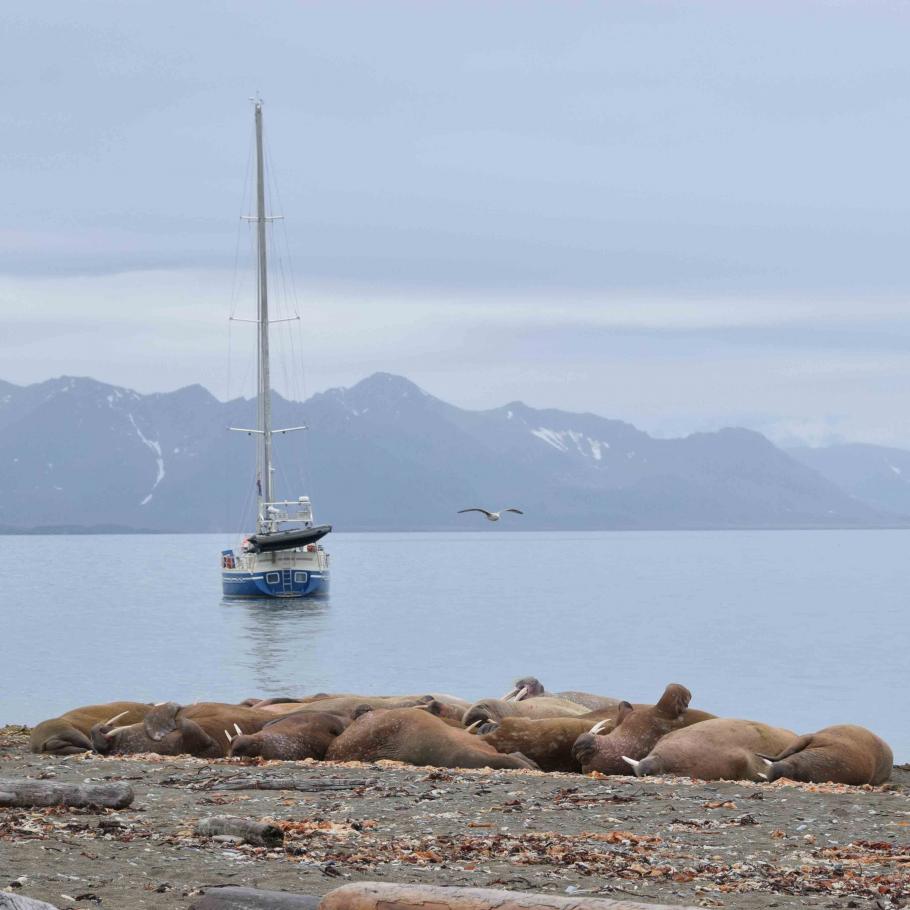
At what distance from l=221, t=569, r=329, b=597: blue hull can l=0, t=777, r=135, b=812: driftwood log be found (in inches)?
2989

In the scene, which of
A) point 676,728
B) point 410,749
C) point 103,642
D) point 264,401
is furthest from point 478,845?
point 264,401

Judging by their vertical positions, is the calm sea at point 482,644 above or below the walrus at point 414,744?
below

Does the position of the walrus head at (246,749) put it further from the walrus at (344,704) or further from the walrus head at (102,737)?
the walrus head at (102,737)

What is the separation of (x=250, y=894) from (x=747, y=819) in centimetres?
623

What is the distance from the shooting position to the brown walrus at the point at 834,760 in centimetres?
1702

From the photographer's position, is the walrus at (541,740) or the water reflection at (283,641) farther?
the water reflection at (283,641)

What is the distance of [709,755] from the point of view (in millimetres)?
17250

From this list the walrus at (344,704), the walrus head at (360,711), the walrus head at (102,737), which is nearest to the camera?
the walrus head at (102,737)

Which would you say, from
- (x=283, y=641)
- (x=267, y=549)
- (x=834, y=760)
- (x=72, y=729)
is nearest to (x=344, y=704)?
(x=72, y=729)

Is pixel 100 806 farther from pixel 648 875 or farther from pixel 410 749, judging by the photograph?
pixel 410 749

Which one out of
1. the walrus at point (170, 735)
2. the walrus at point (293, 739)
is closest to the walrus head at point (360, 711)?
the walrus at point (293, 739)

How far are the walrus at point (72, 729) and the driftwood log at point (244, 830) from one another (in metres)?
8.34

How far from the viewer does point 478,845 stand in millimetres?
11703

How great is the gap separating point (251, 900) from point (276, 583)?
8104cm
